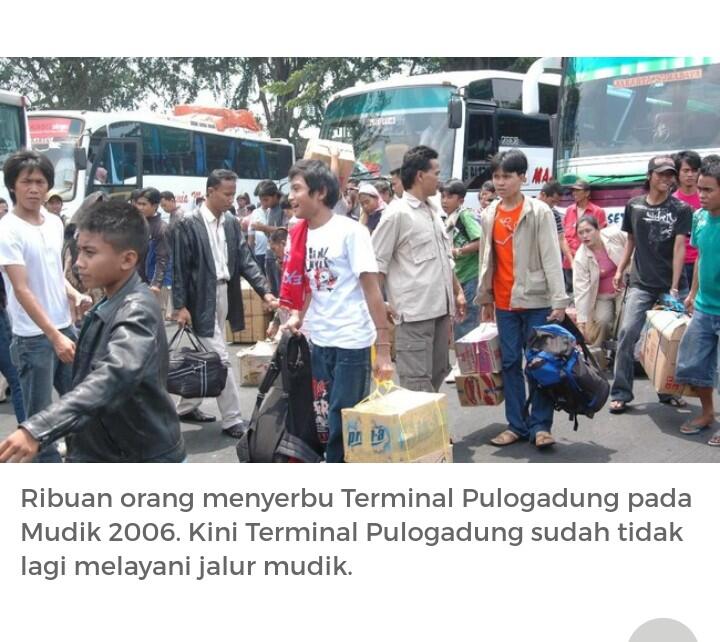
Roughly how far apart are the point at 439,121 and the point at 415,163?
28.4 feet

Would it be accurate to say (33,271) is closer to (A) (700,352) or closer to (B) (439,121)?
(A) (700,352)

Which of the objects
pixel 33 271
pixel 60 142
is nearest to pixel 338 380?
pixel 33 271

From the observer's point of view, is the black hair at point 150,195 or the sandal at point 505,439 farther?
the black hair at point 150,195

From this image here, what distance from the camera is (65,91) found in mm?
29750

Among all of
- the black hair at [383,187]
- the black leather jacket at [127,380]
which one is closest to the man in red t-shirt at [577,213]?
the black hair at [383,187]

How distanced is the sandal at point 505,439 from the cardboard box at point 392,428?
154 centimetres

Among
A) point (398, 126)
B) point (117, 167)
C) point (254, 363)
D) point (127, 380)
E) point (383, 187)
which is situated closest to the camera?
point (127, 380)

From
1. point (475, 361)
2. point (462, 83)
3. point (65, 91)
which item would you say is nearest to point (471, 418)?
point (475, 361)

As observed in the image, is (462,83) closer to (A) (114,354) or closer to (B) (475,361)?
(B) (475,361)

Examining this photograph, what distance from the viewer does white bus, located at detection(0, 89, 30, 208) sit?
1420cm

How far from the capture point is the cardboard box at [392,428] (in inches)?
148

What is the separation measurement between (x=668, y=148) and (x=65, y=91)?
83.7 ft

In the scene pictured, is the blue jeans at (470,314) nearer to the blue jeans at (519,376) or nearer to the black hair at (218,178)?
the blue jeans at (519,376)

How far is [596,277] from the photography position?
7227 millimetres
